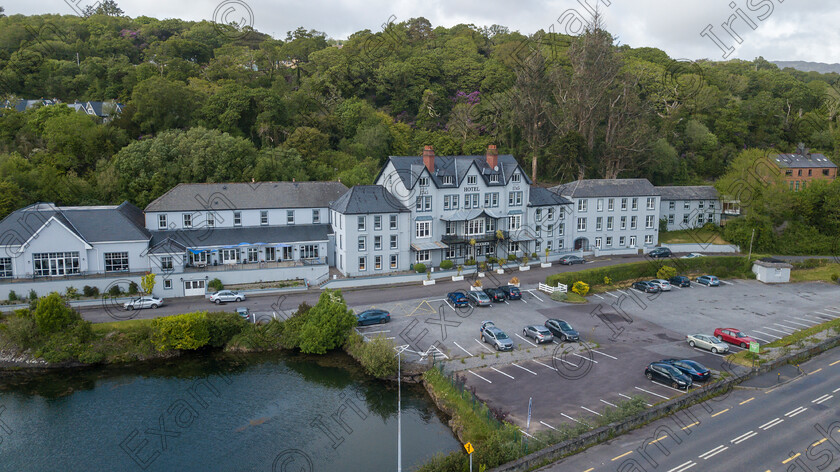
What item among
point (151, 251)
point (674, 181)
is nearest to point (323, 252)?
point (151, 251)

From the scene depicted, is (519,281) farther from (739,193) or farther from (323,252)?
(739,193)

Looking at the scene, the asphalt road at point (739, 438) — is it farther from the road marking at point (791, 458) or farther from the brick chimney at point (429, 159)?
the brick chimney at point (429, 159)

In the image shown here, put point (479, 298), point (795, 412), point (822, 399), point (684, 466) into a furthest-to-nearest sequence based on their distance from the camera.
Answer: point (479, 298) < point (822, 399) < point (795, 412) < point (684, 466)

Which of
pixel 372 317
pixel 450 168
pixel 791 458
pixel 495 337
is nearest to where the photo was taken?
pixel 791 458

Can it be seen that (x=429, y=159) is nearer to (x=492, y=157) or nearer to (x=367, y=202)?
(x=492, y=157)

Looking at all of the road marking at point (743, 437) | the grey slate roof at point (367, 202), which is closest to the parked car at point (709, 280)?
the grey slate roof at point (367, 202)

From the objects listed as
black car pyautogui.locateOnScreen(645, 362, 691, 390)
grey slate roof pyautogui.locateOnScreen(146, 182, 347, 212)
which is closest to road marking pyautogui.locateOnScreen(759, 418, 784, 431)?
black car pyautogui.locateOnScreen(645, 362, 691, 390)

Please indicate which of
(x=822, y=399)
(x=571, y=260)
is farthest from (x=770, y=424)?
(x=571, y=260)
